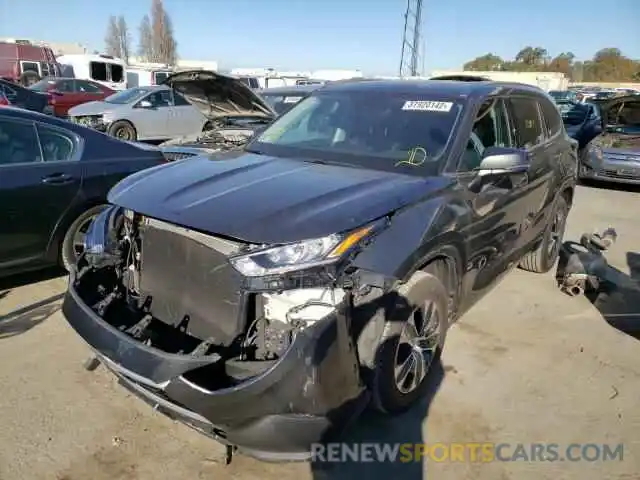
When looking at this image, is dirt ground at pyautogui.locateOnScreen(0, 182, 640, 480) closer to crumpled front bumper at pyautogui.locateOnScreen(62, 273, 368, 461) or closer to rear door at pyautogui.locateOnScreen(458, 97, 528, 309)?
crumpled front bumper at pyautogui.locateOnScreen(62, 273, 368, 461)

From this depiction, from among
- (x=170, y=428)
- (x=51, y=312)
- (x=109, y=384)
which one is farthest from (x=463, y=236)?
(x=51, y=312)

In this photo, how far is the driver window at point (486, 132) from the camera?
3375 millimetres

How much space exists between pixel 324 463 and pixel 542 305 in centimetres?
297

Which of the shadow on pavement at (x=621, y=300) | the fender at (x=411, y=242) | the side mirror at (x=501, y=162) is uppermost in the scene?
the side mirror at (x=501, y=162)

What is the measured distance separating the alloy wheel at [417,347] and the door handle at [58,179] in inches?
126

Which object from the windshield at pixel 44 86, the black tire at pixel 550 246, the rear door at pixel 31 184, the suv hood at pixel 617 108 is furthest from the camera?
the windshield at pixel 44 86

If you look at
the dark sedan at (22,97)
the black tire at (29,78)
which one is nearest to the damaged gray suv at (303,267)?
the dark sedan at (22,97)

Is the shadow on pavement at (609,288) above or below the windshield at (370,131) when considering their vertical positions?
below

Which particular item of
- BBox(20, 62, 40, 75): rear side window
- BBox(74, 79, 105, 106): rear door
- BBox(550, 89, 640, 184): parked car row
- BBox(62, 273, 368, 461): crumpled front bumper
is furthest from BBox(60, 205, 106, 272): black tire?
BBox(20, 62, 40, 75): rear side window

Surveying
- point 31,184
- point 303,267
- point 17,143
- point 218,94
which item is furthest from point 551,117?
point 17,143

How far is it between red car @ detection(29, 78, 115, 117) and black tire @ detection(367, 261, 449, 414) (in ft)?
54.0

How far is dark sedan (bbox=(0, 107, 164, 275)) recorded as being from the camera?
163 inches

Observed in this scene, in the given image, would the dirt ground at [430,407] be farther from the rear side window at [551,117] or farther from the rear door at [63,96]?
the rear door at [63,96]

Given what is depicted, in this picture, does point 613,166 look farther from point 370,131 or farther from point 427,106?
point 370,131
